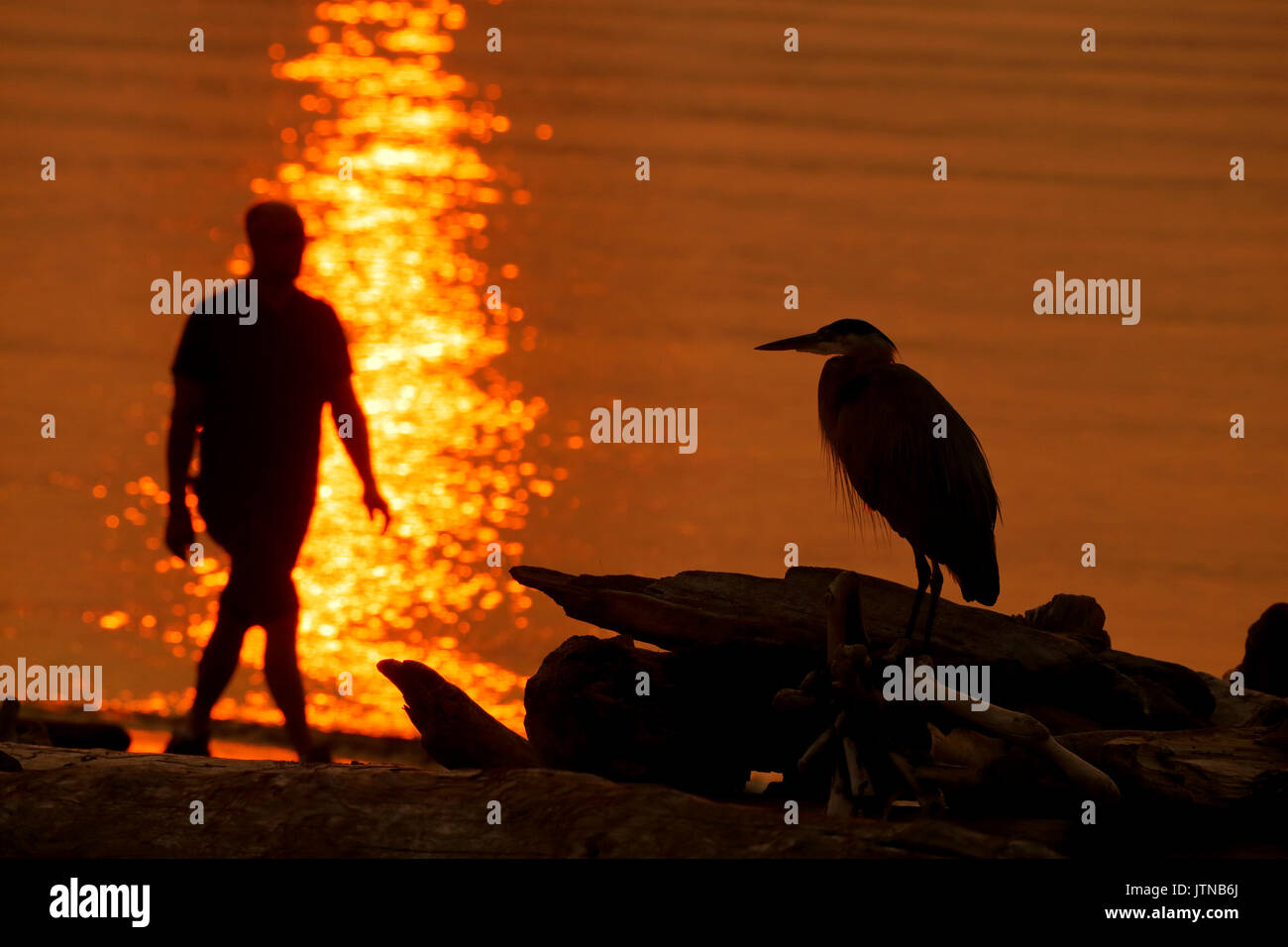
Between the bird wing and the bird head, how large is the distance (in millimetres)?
179

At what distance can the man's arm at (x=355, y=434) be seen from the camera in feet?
20.6

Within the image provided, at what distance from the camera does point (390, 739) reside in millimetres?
8328

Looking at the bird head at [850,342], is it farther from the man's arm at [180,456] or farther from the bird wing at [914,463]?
the man's arm at [180,456]

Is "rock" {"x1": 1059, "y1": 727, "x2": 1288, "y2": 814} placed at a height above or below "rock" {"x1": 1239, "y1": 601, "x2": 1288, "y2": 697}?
below

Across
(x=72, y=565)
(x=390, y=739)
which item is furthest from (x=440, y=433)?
(x=390, y=739)

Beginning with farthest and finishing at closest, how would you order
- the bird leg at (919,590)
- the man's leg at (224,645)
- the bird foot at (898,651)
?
the man's leg at (224,645), the bird leg at (919,590), the bird foot at (898,651)

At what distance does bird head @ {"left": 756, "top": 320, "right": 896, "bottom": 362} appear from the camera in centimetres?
686

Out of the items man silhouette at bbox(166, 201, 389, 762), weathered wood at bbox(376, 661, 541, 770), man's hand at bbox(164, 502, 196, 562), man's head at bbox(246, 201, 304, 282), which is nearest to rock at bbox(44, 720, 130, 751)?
man silhouette at bbox(166, 201, 389, 762)

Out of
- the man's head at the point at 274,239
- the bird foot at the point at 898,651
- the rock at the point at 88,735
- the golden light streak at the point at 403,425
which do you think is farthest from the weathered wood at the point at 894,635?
the golden light streak at the point at 403,425

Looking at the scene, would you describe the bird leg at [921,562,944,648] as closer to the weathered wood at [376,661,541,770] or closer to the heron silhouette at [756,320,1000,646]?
the heron silhouette at [756,320,1000,646]

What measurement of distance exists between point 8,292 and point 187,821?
1053cm

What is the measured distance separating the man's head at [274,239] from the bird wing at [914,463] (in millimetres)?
2333

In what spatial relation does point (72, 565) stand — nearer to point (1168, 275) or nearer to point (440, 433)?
point (440, 433)

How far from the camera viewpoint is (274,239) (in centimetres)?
609
